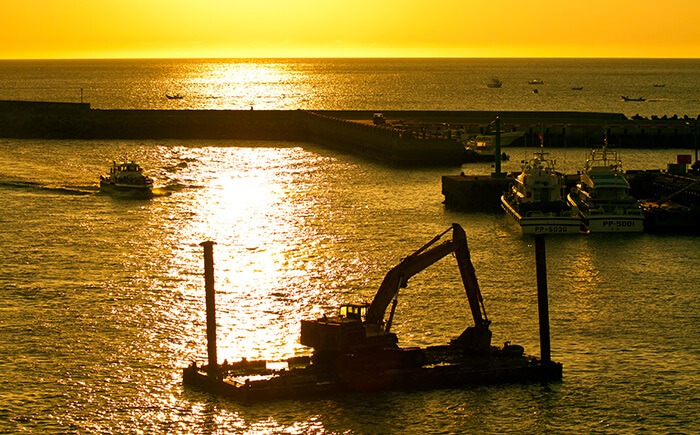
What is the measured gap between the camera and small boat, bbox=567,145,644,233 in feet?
211

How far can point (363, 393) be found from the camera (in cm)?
3456

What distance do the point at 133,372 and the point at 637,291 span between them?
73.3 ft

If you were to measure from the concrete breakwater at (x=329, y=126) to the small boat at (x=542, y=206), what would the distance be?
1483 inches

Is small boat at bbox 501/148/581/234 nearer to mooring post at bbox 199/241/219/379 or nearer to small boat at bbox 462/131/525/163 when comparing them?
mooring post at bbox 199/241/219/379

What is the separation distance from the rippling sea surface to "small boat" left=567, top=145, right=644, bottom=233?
1.04 meters

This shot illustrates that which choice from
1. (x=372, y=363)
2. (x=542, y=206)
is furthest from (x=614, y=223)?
(x=372, y=363)

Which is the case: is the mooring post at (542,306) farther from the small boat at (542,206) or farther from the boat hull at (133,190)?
the boat hull at (133,190)

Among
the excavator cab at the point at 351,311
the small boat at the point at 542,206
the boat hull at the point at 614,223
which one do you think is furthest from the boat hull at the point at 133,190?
the excavator cab at the point at 351,311

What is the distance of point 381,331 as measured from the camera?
35.6 m

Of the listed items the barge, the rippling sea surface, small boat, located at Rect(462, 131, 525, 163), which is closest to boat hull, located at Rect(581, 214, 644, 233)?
the rippling sea surface

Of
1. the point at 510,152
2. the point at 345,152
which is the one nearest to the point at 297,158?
the point at 345,152

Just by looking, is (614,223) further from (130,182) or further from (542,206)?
(130,182)

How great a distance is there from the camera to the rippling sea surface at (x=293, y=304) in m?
33.7

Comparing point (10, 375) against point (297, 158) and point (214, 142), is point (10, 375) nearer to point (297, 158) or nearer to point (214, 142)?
point (297, 158)
